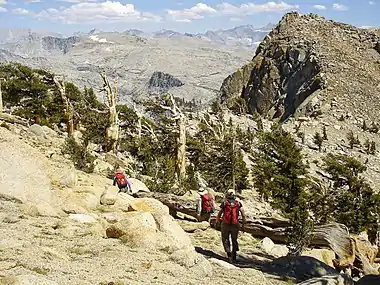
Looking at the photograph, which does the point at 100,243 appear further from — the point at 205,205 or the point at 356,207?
the point at 356,207

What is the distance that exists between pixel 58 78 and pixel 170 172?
16.7 m

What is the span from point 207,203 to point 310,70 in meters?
82.4

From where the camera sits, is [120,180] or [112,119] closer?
[120,180]

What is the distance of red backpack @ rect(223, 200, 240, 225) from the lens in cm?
1244

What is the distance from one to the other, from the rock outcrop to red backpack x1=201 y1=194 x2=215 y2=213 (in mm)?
61446

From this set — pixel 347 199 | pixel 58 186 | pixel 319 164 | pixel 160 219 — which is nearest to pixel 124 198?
pixel 58 186

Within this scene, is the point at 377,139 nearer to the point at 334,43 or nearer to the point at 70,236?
the point at 334,43

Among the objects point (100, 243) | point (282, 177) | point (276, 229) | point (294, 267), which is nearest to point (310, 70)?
point (282, 177)

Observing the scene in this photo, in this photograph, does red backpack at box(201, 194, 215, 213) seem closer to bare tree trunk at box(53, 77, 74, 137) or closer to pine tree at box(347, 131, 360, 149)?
bare tree trunk at box(53, 77, 74, 137)

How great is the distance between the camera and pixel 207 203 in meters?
16.8

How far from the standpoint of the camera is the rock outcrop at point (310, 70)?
3201 inches

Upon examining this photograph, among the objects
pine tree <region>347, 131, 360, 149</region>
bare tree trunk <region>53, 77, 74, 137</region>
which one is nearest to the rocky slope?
bare tree trunk <region>53, 77, 74, 137</region>

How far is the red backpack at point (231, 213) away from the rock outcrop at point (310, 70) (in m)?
65.4

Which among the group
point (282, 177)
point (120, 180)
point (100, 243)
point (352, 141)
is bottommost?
point (352, 141)
